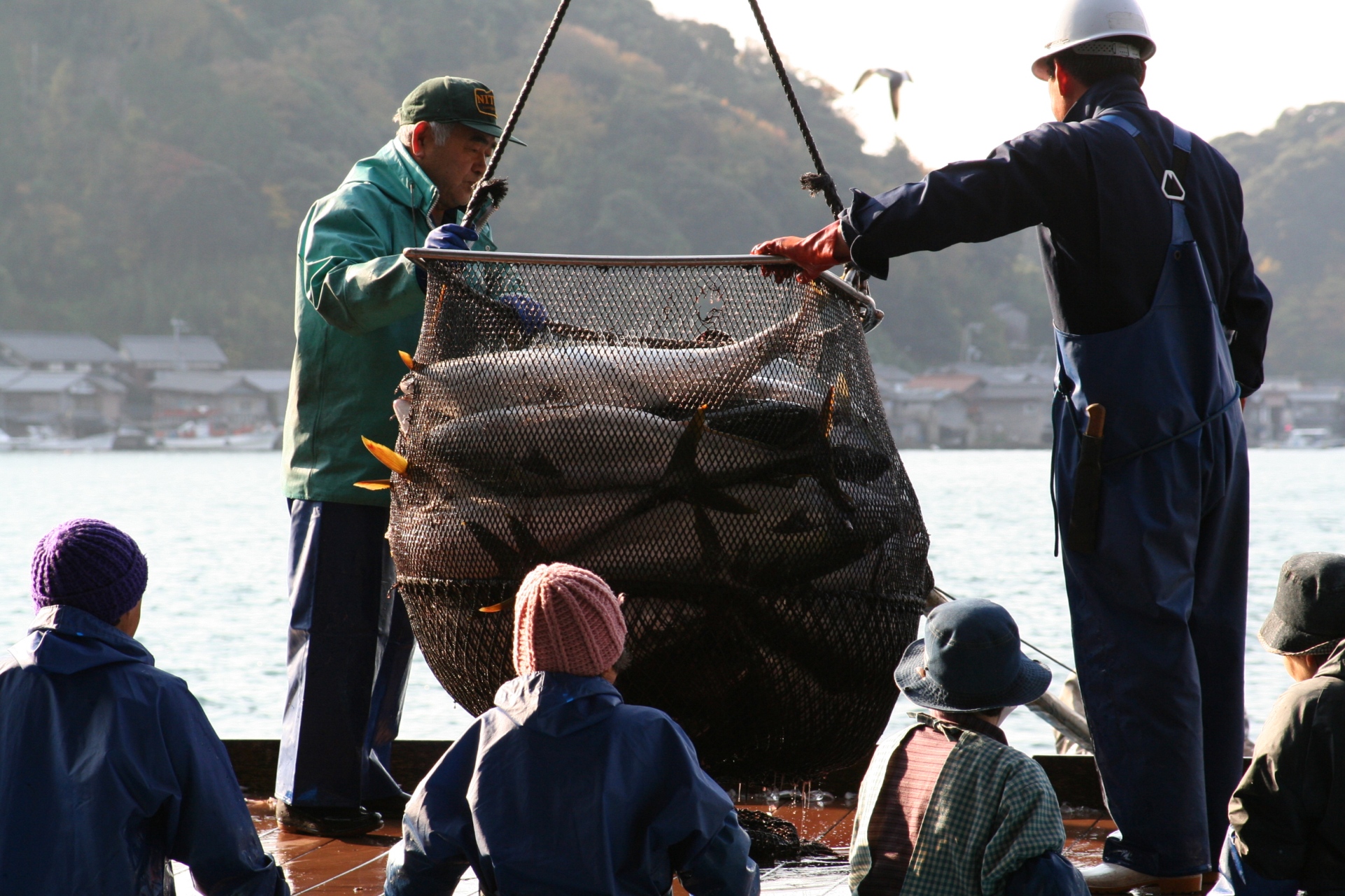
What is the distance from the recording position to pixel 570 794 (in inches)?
86.7

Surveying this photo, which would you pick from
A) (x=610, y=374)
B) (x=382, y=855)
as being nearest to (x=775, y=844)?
(x=382, y=855)

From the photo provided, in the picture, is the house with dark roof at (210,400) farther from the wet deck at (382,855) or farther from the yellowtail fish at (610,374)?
the yellowtail fish at (610,374)

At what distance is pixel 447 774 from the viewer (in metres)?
2.29

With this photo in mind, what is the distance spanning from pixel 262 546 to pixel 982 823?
44942 millimetres

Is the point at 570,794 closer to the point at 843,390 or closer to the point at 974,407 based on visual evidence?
the point at 843,390

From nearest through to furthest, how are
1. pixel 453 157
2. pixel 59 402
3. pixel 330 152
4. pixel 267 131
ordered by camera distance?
pixel 453 157, pixel 59 402, pixel 330 152, pixel 267 131

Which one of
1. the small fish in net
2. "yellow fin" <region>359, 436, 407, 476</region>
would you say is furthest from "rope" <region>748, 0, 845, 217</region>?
the small fish in net

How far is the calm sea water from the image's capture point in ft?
67.2

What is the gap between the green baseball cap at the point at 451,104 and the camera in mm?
3840

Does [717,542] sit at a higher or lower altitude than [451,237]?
lower

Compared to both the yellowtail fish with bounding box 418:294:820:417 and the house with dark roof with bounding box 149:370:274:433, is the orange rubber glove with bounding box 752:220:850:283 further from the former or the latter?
the house with dark roof with bounding box 149:370:274:433

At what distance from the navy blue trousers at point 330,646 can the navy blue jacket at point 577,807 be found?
1609 millimetres

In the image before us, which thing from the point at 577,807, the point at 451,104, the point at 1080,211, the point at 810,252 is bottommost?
the point at 577,807

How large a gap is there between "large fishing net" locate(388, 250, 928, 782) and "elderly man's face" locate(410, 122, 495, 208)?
2.79 ft
